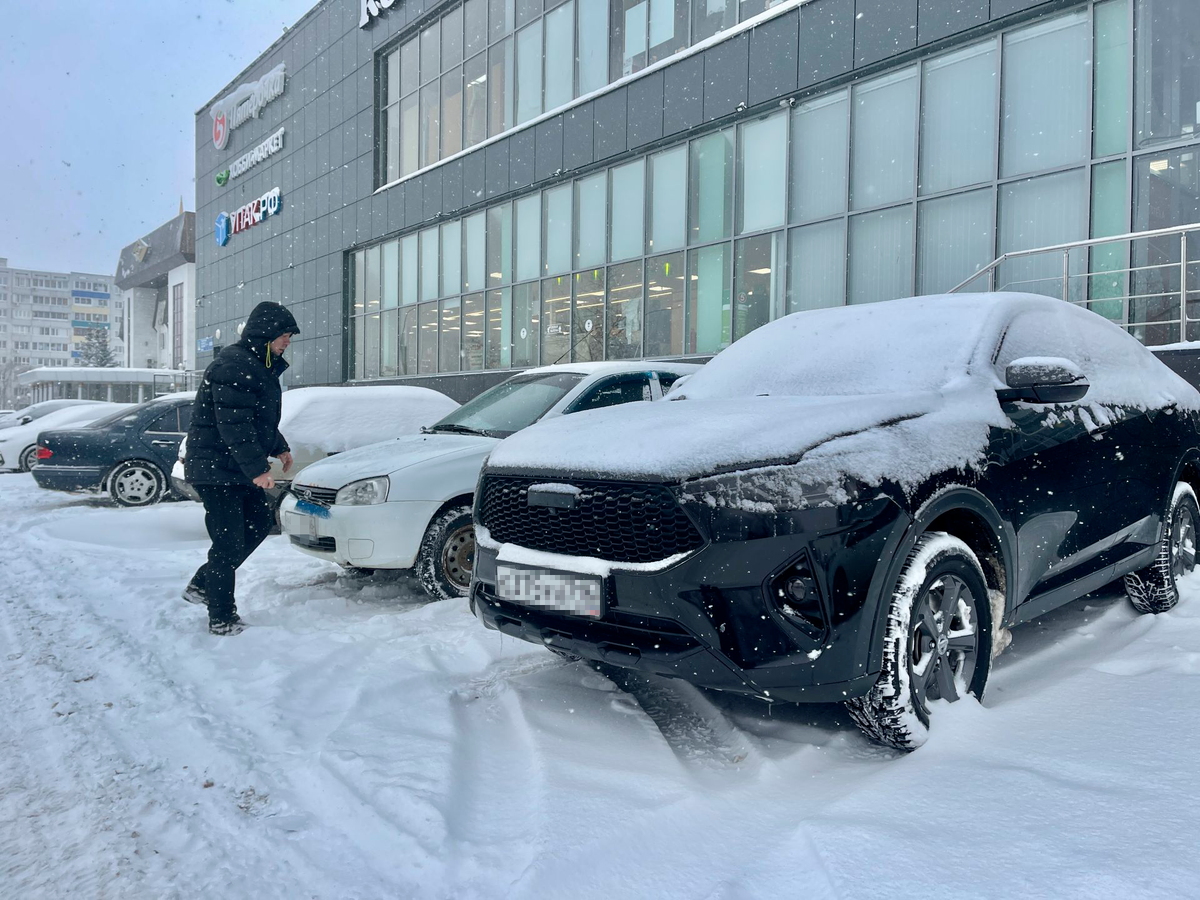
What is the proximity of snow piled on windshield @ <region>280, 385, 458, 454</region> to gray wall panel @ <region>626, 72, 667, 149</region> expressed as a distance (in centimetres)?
844

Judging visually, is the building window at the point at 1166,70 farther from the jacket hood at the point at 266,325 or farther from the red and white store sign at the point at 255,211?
the red and white store sign at the point at 255,211

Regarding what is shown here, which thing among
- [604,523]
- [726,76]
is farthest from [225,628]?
[726,76]

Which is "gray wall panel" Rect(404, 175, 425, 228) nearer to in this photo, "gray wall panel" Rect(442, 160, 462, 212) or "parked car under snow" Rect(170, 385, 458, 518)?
"gray wall panel" Rect(442, 160, 462, 212)

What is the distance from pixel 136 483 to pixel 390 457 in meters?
7.01

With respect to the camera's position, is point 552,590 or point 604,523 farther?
point 552,590

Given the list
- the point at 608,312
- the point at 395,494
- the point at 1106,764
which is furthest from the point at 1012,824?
the point at 608,312

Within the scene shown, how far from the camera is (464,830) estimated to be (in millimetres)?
2326

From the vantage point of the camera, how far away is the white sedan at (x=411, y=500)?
4.85m

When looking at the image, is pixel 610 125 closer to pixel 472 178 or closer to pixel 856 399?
pixel 472 178

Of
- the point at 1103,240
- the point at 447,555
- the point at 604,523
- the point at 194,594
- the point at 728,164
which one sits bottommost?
the point at 194,594

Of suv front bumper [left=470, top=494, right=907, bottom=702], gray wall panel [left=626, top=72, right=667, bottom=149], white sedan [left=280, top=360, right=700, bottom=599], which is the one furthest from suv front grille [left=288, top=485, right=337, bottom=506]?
gray wall panel [left=626, top=72, right=667, bottom=149]

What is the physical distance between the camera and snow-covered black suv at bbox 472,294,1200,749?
2492 mm

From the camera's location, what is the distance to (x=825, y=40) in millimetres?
11727

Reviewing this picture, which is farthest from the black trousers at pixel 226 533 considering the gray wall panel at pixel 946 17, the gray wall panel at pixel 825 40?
the gray wall panel at pixel 825 40
